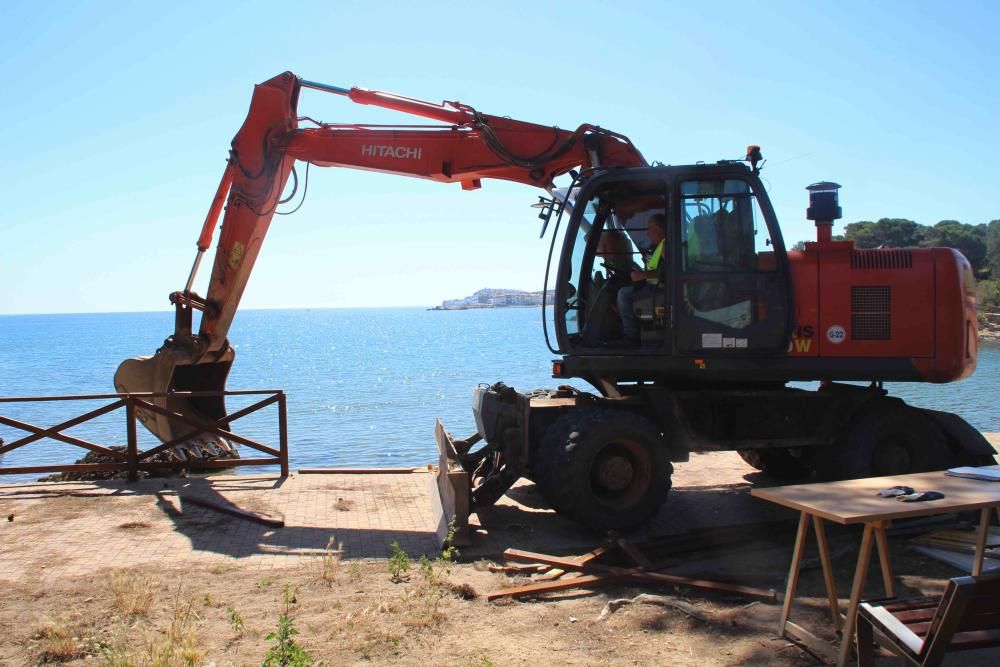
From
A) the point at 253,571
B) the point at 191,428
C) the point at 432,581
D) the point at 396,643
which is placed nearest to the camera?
the point at 396,643

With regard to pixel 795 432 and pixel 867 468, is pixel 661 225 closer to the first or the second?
pixel 795 432

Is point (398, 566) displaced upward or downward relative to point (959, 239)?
downward

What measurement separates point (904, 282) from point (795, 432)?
5.83 feet

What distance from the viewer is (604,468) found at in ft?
25.4

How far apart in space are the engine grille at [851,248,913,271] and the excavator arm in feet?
7.95

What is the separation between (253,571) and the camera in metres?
6.82

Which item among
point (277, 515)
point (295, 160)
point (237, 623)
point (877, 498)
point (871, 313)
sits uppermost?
point (295, 160)

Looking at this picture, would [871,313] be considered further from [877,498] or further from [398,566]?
[398,566]

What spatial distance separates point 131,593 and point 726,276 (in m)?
5.60

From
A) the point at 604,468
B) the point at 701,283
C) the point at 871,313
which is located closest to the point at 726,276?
the point at 701,283

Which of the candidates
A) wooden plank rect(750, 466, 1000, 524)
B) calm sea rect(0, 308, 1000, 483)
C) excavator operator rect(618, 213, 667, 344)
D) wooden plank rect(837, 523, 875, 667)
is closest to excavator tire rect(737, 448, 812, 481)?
excavator operator rect(618, 213, 667, 344)

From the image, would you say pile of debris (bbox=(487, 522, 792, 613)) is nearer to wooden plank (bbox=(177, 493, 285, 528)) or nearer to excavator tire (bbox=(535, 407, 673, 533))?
excavator tire (bbox=(535, 407, 673, 533))

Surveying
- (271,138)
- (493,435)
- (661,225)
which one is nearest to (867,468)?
(661,225)

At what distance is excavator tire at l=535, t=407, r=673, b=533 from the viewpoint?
7543 millimetres
